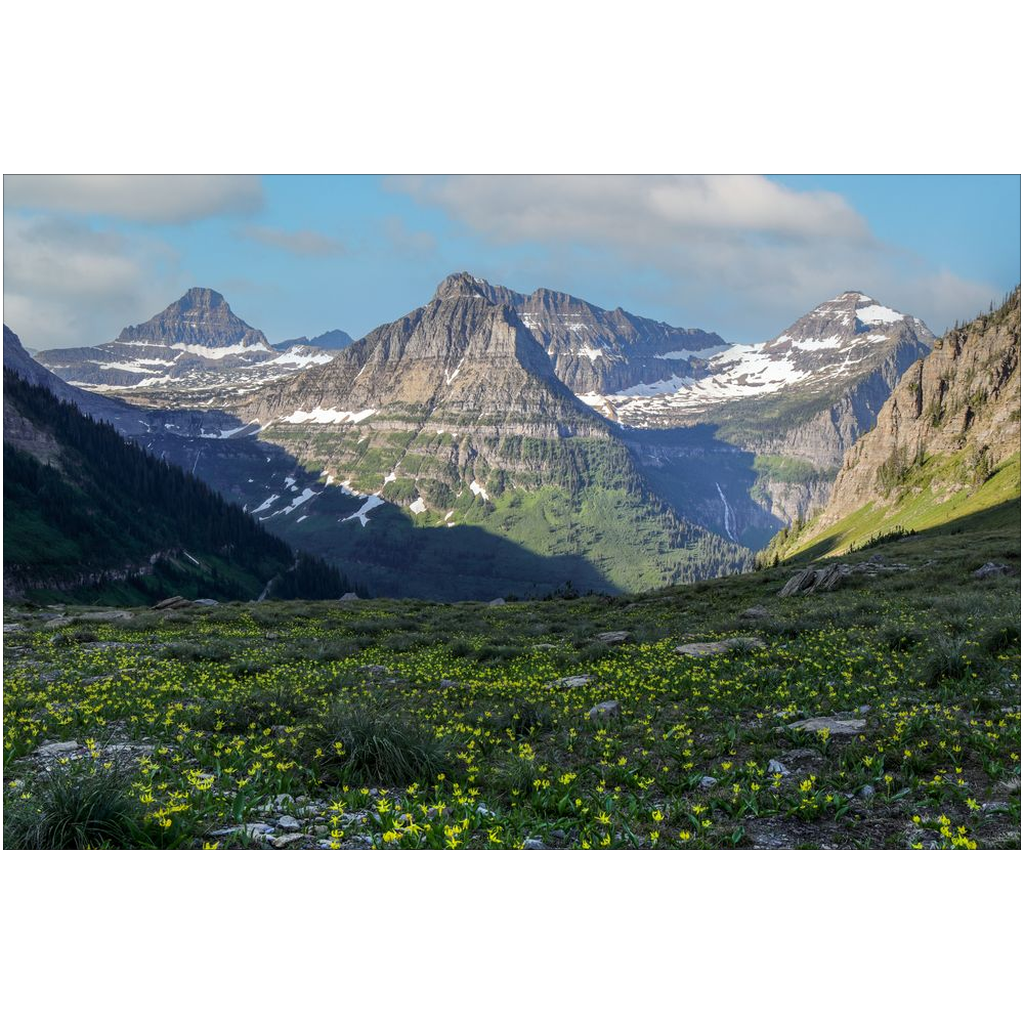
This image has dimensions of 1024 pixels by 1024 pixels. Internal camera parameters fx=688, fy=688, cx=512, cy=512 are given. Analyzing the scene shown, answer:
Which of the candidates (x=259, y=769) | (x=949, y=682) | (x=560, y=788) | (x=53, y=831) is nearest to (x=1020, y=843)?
(x=560, y=788)

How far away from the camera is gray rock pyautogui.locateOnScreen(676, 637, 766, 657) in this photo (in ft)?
67.9

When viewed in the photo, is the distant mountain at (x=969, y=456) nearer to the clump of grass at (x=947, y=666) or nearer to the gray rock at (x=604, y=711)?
the clump of grass at (x=947, y=666)

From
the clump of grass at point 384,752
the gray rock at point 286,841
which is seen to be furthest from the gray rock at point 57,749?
the gray rock at point 286,841

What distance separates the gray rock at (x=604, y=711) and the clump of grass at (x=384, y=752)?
3.99 metres

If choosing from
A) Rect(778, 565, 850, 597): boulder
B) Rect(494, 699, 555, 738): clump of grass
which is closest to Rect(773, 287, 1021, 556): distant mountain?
Rect(778, 565, 850, 597): boulder

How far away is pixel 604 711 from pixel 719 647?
8395 millimetres

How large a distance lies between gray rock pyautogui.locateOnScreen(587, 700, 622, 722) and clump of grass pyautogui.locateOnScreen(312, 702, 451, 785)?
13.1 ft

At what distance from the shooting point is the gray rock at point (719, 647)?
20688mm

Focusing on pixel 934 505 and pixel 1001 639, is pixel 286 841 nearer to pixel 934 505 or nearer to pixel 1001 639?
pixel 1001 639

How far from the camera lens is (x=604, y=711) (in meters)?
14.3

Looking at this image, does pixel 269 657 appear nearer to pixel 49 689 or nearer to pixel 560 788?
pixel 49 689

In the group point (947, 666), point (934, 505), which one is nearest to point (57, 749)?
point (947, 666)

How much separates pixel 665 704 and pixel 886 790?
19.5ft

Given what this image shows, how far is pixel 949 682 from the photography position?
560 inches
